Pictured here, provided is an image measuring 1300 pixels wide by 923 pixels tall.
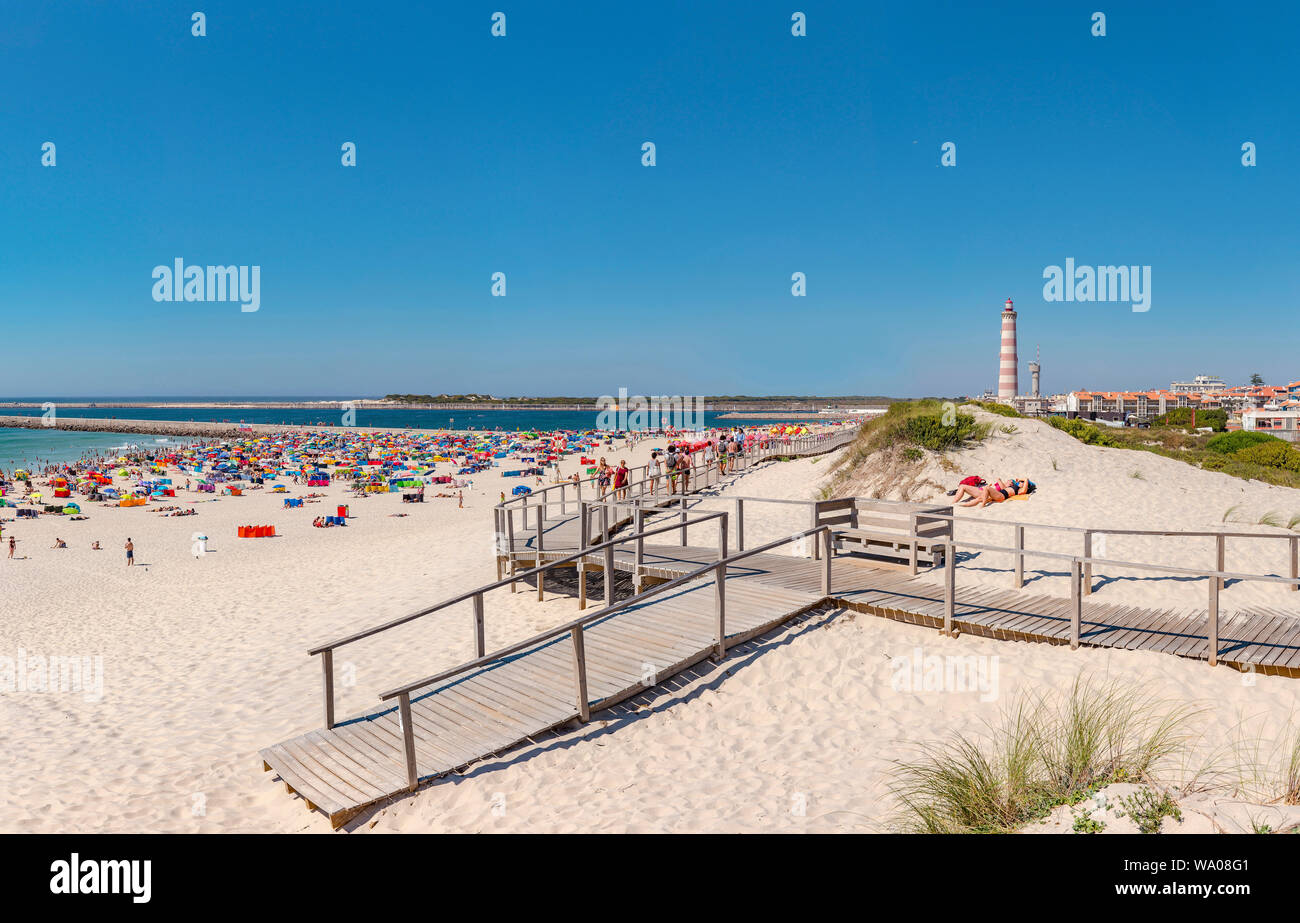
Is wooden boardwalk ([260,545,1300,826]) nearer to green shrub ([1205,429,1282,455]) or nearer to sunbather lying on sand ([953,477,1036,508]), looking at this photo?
sunbather lying on sand ([953,477,1036,508])

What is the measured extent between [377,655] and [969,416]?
51.3ft

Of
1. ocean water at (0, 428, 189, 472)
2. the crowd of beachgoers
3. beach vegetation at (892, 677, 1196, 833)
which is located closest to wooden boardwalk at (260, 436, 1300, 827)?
beach vegetation at (892, 677, 1196, 833)

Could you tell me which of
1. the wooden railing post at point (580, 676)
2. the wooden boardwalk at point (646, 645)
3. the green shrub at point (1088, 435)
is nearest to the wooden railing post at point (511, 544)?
the wooden boardwalk at point (646, 645)

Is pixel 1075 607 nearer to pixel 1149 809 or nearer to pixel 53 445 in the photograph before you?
pixel 1149 809

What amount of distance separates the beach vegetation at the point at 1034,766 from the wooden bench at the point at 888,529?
142 inches

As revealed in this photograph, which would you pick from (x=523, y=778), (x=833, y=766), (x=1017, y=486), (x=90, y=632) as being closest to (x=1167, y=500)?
(x=1017, y=486)

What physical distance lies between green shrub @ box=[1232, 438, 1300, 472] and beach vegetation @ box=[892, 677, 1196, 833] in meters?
22.1

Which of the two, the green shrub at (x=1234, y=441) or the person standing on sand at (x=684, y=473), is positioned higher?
the green shrub at (x=1234, y=441)

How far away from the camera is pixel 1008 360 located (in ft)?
164

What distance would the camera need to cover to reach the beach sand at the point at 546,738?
16.6 ft
